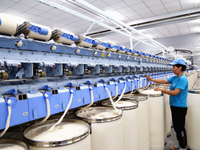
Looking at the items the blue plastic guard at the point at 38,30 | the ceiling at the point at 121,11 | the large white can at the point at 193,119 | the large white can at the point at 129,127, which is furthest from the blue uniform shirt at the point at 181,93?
the ceiling at the point at 121,11

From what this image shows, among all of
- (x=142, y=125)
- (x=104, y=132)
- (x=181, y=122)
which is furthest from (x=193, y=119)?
(x=104, y=132)

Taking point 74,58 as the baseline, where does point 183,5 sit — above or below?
above

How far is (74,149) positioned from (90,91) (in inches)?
27.5

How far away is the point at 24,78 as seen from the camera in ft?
4.94

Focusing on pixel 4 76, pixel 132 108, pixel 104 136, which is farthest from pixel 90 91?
pixel 4 76

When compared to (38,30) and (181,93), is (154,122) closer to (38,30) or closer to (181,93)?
(181,93)

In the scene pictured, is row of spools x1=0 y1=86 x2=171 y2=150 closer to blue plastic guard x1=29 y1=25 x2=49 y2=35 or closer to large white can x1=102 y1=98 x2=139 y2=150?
large white can x1=102 y1=98 x2=139 y2=150

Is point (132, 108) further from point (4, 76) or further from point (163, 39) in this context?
point (163, 39)

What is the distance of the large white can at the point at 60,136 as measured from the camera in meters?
1.18

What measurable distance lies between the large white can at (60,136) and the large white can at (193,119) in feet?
7.36

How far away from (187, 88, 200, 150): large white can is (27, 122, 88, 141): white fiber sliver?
7.40 ft

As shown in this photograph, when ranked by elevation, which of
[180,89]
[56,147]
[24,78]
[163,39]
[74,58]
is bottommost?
[56,147]

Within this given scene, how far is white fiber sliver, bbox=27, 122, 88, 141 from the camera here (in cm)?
→ 136

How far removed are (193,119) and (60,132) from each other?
2537mm
